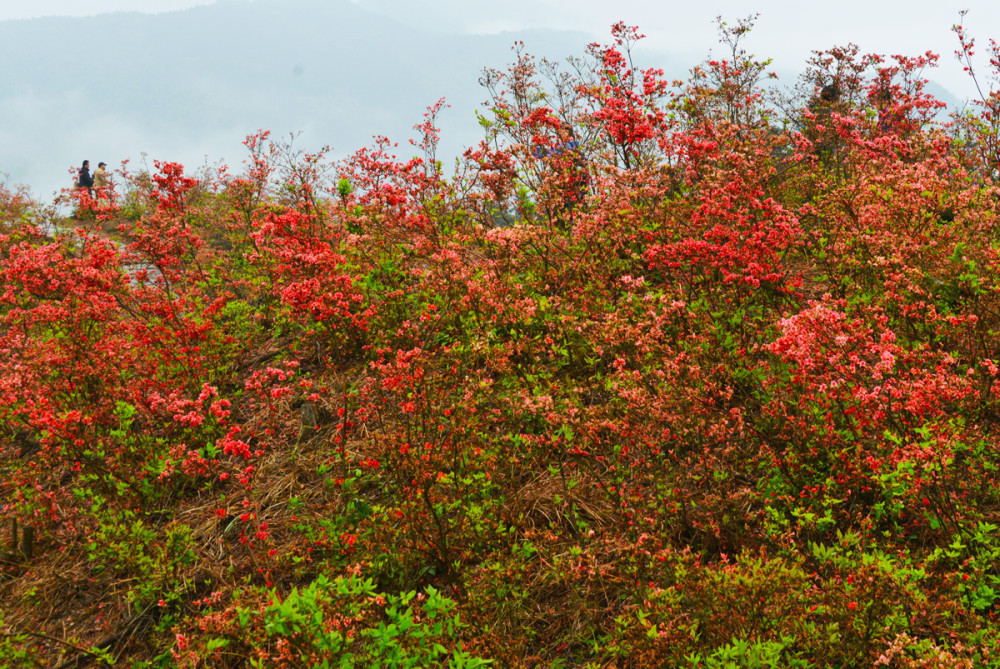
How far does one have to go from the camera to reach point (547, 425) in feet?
17.6

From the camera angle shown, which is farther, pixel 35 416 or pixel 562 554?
pixel 35 416

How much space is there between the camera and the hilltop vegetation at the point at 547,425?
10.3 feet

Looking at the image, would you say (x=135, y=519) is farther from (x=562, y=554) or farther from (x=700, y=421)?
(x=700, y=421)

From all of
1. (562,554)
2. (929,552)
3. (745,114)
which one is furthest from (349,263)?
(745,114)

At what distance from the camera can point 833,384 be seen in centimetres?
351

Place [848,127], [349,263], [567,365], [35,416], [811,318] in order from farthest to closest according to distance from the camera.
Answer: [848,127] → [349,263] → [567,365] → [35,416] → [811,318]

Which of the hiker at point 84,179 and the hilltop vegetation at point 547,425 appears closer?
the hilltop vegetation at point 547,425

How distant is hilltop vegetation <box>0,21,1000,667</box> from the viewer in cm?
315

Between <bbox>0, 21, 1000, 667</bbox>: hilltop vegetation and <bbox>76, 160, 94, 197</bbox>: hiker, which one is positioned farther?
<bbox>76, 160, 94, 197</bbox>: hiker

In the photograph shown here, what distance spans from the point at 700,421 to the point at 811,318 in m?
1.25

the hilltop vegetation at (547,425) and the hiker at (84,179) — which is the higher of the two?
the hiker at (84,179)

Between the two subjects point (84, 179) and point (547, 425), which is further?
point (84, 179)

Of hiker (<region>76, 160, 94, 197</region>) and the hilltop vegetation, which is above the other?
hiker (<region>76, 160, 94, 197</region>)

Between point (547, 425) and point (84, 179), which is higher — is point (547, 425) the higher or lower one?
the lower one
